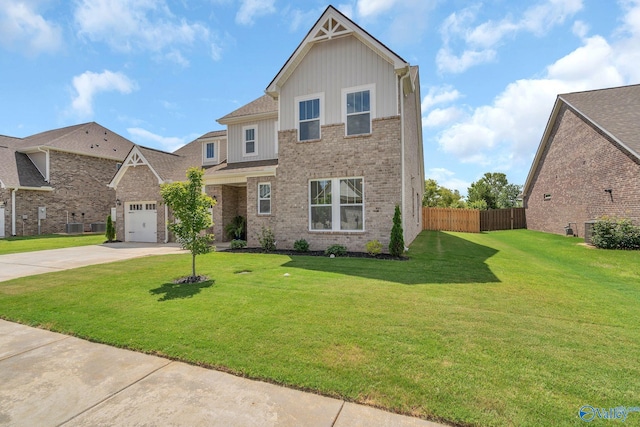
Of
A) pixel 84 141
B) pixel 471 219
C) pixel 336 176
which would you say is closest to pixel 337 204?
pixel 336 176

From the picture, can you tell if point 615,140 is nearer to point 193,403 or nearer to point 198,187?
point 198,187

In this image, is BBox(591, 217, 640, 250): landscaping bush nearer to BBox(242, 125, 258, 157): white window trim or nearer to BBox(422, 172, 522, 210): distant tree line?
BBox(242, 125, 258, 157): white window trim

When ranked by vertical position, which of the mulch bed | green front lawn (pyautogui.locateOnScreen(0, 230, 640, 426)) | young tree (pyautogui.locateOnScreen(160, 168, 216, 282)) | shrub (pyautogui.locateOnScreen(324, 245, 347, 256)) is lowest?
green front lawn (pyautogui.locateOnScreen(0, 230, 640, 426))

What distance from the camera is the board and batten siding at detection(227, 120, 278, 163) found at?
51.3ft

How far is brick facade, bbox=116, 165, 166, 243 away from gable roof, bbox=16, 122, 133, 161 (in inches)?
405

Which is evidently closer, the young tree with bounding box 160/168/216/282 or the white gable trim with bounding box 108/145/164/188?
the young tree with bounding box 160/168/216/282

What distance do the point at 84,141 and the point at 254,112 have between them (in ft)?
65.3

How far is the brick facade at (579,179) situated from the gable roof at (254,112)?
1669cm

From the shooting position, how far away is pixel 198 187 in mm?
7551

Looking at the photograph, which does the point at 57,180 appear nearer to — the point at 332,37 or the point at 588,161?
the point at 332,37

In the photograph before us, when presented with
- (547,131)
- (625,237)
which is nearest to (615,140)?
(625,237)

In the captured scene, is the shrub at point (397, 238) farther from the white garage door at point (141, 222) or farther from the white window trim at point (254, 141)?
the white garage door at point (141, 222)

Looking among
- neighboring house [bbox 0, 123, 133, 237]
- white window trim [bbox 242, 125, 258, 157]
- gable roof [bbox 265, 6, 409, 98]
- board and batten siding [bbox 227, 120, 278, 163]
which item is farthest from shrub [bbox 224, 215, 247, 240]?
neighboring house [bbox 0, 123, 133, 237]

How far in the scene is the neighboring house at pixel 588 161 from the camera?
44.9 feet
